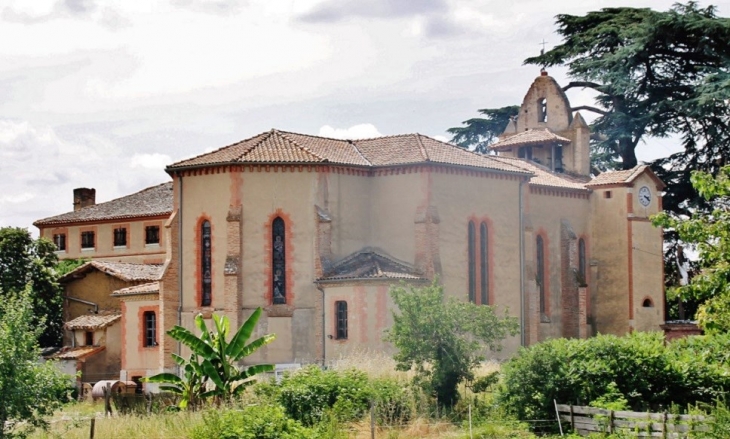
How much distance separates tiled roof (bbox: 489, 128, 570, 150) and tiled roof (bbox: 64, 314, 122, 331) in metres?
21.1

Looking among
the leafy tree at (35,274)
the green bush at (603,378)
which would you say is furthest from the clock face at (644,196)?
the leafy tree at (35,274)

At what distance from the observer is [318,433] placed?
3022 centimetres

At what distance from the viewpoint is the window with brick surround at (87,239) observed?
73062 mm

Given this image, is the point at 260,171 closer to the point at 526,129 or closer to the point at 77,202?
the point at 526,129

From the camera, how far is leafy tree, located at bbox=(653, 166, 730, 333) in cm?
2531

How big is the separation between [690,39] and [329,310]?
28010 millimetres

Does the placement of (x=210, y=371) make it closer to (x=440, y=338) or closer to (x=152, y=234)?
(x=440, y=338)

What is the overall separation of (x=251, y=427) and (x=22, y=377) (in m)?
5.92

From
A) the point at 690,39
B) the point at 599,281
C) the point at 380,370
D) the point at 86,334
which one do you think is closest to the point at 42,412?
the point at 380,370

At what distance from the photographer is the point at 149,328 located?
5194cm

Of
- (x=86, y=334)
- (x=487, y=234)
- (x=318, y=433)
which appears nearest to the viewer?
(x=318, y=433)

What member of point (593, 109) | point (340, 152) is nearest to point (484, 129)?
point (593, 109)

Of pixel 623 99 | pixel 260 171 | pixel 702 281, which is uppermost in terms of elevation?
pixel 623 99

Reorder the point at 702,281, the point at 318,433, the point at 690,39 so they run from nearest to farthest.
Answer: the point at 702,281 < the point at 318,433 < the point at 690,39
